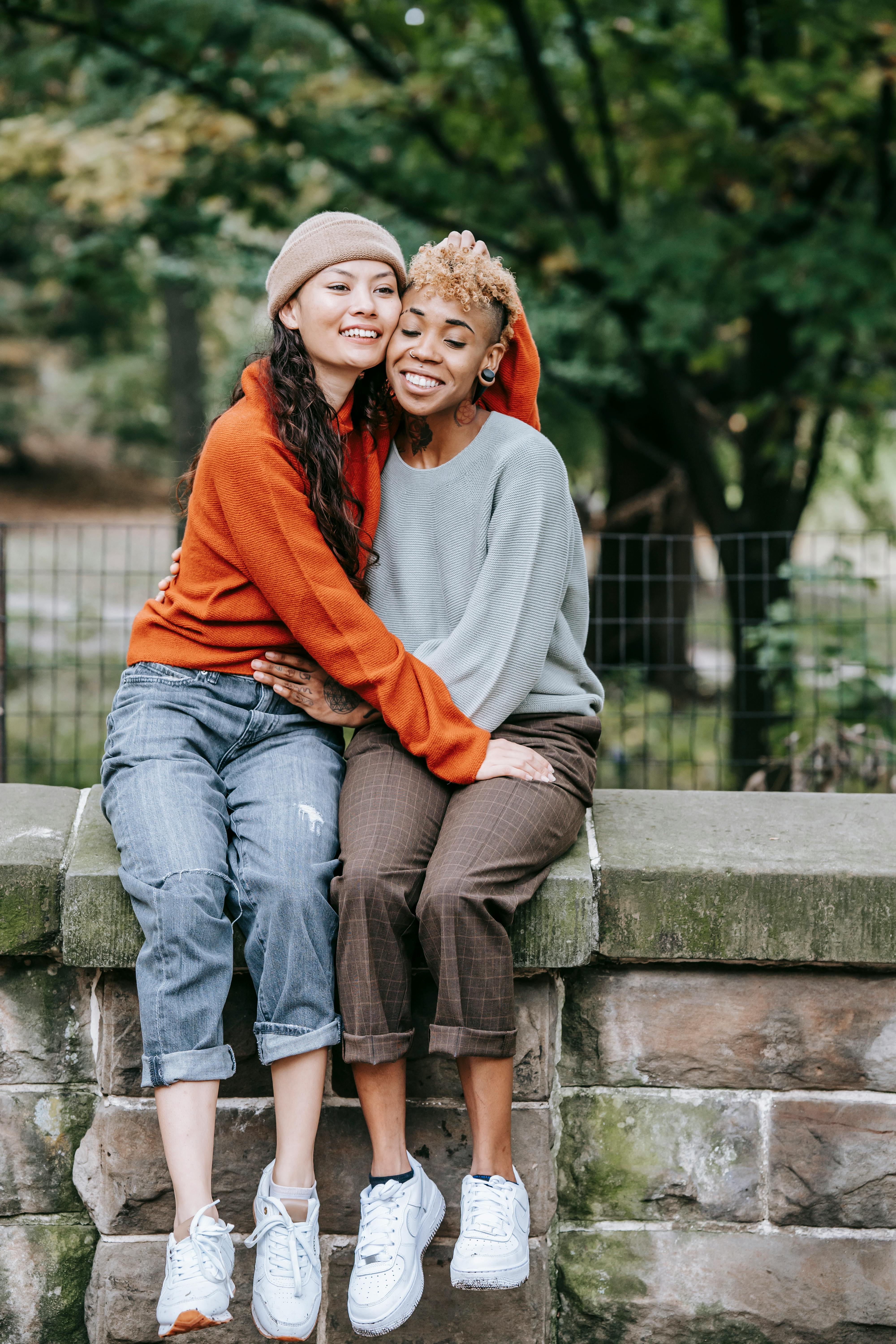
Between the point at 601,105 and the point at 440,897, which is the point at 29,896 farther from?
the point at 601,105

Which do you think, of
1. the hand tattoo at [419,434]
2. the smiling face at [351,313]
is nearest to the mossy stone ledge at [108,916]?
the hand tattoo at [419,434]

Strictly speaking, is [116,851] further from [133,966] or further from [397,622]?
[397,622]

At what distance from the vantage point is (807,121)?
6195 mm

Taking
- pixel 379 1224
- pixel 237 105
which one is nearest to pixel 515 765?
pixel 379 1224

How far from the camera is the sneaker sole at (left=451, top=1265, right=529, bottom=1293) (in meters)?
1.99

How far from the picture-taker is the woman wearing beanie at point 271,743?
80.4 inches

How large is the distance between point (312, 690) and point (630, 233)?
497 cm

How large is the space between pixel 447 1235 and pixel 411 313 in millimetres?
1812

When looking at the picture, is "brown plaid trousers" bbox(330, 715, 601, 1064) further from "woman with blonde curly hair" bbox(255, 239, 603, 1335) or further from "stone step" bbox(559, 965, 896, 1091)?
"stone step" bbox(559, 965, 896, 1091)

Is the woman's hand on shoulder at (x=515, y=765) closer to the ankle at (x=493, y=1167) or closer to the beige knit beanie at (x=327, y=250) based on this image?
the ankle at (x=493, y=1167)

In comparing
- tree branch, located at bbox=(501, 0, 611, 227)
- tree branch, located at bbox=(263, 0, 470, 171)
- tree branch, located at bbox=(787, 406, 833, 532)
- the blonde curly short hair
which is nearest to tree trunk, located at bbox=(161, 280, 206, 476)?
tree branch, located at bbox=(263, 0, 470, 171)

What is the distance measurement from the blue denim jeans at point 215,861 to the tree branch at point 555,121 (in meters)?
5.18

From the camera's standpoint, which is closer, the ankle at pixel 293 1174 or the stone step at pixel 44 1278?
the ankle at pixel 293 1174

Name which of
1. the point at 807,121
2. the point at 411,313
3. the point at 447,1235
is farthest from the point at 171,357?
the point at 447,1235
